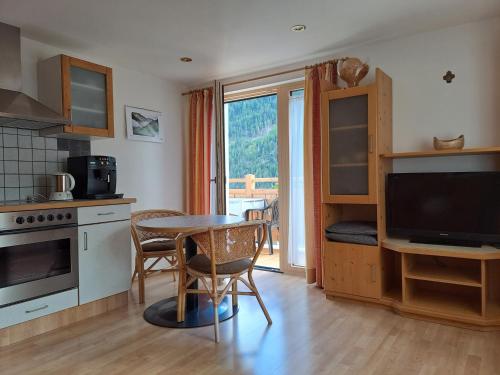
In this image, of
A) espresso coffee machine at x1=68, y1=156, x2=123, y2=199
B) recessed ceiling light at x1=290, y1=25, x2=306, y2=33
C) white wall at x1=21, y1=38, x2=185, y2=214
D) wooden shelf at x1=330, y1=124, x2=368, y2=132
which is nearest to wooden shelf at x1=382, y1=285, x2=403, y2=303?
wooden shelf at x1=330, y1=124, x2=368, y2=132

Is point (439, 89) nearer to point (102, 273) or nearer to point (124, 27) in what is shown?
point (124, 27)

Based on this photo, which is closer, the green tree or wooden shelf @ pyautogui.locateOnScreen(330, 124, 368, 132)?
wooden shelf @ pyautogui.locateOnScreen(330, 124, 368, 132)

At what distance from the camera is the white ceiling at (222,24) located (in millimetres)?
2562

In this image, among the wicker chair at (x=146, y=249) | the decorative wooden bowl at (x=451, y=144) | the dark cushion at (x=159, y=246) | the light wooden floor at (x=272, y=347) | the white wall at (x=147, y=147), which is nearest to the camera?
the light wooden floor at (x=272, y=347)

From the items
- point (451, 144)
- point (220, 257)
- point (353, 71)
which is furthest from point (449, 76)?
point (220, 257)

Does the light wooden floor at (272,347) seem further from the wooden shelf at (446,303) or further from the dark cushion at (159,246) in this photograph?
the dark cushion at (159,246)

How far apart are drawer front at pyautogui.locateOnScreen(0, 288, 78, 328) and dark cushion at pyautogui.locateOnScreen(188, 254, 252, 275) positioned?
95 centimetres

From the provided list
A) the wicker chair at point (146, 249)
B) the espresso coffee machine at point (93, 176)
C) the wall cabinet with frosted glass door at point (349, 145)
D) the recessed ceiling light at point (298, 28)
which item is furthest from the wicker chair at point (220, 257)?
the recessed ceiling light at point (298, 28)

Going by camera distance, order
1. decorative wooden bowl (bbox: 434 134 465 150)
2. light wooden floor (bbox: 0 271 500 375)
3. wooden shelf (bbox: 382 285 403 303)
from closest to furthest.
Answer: light wooden floor (bbox: 0 271 500 375), decorative wooden bowl (bbox: 434 134 465 150), wooden shelf (bbox: 382 285 403 303)

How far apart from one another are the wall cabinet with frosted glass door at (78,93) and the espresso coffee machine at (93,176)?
0.25m

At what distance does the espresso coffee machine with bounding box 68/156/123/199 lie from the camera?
10.0 ft

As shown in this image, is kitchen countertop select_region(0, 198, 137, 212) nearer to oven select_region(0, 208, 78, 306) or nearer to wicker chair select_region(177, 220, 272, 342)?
oven select_region(0, 208, 78, 306)

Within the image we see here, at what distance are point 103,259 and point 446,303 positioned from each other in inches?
106

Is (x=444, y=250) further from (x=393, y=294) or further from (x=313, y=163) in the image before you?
(x=313, y=163)
